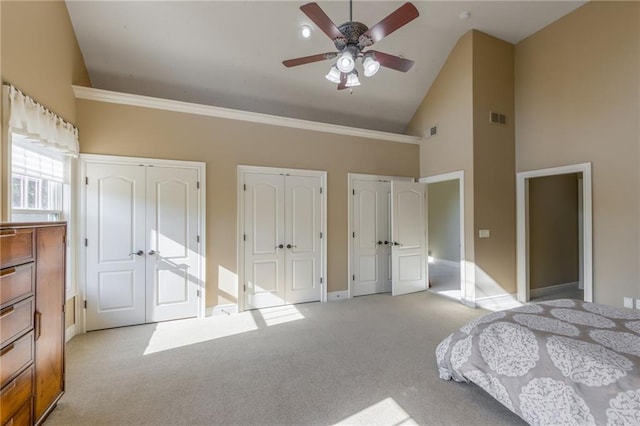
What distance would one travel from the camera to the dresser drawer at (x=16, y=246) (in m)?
1.52

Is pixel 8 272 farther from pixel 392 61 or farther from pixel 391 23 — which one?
pixel 392 61

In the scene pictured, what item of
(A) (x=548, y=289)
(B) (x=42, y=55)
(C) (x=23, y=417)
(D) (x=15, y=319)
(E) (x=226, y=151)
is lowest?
(A) (x=548, y=289)

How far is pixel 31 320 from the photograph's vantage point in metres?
1.75

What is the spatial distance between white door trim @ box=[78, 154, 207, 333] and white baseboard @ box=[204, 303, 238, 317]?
0.07 metres

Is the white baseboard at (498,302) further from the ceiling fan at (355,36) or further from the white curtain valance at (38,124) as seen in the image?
the white curtain valance at (38,124)

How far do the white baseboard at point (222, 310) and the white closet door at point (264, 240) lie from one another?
0.69 feet

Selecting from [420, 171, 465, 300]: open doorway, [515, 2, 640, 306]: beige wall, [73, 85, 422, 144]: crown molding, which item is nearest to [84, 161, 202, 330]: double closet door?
[73, 85, 422, 144]: crown molding

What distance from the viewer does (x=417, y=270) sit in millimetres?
5105

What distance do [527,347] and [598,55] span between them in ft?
13.7

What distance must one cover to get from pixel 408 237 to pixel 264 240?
101 inches

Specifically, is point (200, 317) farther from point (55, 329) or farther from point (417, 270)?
point (417, 270)

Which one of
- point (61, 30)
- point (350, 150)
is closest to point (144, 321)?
point (61, 30)

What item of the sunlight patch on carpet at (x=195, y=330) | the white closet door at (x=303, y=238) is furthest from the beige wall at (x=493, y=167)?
the sunlight patch on carpet at (x=195, y=330)

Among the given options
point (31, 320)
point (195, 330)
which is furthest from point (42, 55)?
point (195, 330)
